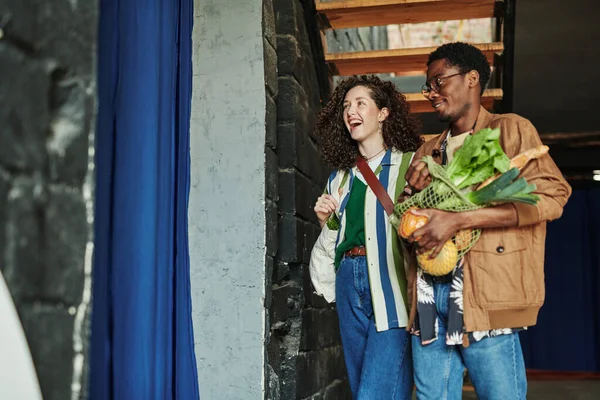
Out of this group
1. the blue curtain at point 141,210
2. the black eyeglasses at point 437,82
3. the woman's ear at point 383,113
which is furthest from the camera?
the woman's ear at point 383,113

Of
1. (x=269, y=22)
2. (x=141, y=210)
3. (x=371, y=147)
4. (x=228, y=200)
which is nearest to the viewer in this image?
(x=141, y=210)

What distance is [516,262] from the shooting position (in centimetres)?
206

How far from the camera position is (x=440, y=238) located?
2.01 metres

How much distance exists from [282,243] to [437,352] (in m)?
1.33

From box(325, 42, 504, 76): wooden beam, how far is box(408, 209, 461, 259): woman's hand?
2077mm

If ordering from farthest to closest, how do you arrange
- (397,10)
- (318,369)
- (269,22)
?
(397,10) → (318,369) → (269,22)

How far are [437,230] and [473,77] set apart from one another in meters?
0.55

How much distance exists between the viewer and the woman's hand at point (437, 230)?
79.0 inches

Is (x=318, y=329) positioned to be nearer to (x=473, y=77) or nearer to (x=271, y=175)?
(x=271, y=175)

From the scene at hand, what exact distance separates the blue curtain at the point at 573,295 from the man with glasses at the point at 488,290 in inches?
308

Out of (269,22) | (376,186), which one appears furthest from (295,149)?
(376,186)

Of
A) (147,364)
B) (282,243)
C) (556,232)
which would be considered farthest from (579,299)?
(147,364)

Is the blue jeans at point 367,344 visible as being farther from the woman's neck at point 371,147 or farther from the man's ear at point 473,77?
the man's ear at point 473,77

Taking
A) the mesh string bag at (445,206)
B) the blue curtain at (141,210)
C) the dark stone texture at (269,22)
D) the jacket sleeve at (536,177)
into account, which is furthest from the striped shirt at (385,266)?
the dark stone texture at (269,22)
